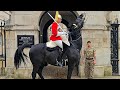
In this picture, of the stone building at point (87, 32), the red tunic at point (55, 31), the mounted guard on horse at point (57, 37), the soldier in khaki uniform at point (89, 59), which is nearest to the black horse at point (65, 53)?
the mounted guard on horse at point (57, 37)

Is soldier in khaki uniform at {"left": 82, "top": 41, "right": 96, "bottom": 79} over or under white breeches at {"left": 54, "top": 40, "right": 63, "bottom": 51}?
under

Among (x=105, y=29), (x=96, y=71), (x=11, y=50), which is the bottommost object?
(x=96, y=71)

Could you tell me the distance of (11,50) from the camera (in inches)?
539

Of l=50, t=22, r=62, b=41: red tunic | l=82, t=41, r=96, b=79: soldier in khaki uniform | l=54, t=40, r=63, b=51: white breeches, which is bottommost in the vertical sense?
l=82, t=41, r=96, b=79: soldier in khaki uniform

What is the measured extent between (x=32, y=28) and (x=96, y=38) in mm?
2597

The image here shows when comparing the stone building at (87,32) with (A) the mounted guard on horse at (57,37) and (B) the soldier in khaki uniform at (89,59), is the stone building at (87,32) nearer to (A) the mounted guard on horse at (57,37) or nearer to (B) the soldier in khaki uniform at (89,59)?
(B) the soldier in khaki uniform at (89,59)

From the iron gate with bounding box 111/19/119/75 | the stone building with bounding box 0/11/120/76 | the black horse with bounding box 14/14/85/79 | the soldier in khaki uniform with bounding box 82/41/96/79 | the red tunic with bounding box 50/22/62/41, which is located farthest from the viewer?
the iron gate with bounding box 111/19/119/75

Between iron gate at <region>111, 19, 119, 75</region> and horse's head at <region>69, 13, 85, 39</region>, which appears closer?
horse's head at <region>69, 13, 85, 39</region>

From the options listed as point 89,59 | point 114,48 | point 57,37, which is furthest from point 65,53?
point 114,48

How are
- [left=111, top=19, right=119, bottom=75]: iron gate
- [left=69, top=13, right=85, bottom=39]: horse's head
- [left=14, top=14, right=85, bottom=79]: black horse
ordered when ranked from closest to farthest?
[left=69, top=13, right=85, bottom=39]: horse's head
[left=14, top=14, right=85, bottom=79]: black horse
[left=111, top=19, right=119, bottom=75]: iron gate

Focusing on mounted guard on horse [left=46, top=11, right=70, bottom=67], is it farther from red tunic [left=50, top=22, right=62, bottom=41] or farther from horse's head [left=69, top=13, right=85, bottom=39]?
horse's head [left=69, top=13, right=85, bottom=39]

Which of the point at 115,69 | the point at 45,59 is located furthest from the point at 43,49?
the point at 115,69

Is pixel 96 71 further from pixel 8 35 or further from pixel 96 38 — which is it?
pixel 8 35

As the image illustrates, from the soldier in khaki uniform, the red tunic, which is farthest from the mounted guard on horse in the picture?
the soldier in khaki uniform
